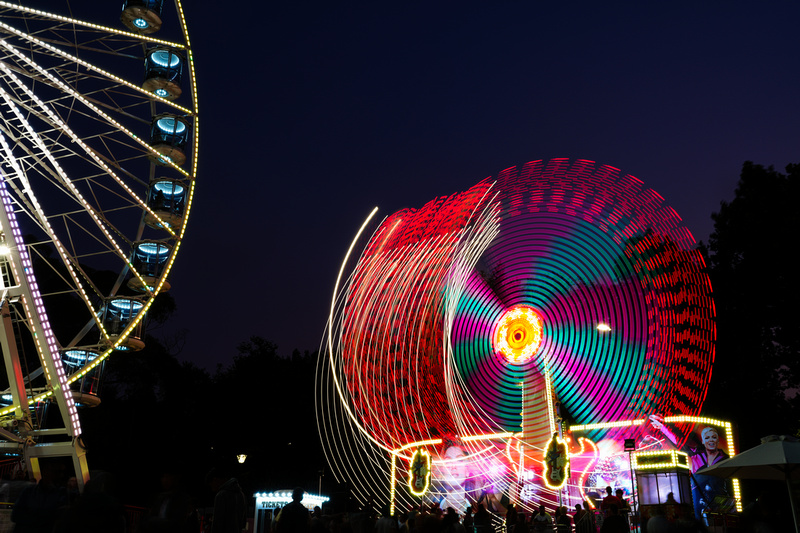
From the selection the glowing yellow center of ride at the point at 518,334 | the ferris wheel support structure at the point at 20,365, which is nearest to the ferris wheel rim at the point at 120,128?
the ferris wheel support structure at the point at 20,365

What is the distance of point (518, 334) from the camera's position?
75.4 feet

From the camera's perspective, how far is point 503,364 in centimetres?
2284

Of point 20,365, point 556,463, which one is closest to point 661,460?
point 556,463

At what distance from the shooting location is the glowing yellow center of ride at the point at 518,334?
22641 millimetres

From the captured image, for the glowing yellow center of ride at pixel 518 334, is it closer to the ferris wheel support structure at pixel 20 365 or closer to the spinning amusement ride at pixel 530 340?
the spinning amusement ride at pixel 530 340

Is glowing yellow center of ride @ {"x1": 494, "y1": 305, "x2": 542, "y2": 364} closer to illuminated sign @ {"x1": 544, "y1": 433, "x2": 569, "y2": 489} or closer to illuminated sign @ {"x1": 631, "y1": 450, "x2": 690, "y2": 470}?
illuminated sign @ {"x1": 544, "y1": 433, "x2": 569, "y2": 489}


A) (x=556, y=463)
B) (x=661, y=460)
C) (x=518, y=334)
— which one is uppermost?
(x=518, y=334)

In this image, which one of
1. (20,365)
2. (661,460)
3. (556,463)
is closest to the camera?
(20,365)

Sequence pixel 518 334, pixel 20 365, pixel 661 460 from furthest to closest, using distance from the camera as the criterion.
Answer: pixel 518 334 → pixel 661 460 → pixel 20 365

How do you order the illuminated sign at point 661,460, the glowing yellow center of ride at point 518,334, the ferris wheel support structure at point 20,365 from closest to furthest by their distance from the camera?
the ferris wheel support structure at point 20,365
the illuminated sign at point 661,460
the glowing yellow center of ride at point 518,334

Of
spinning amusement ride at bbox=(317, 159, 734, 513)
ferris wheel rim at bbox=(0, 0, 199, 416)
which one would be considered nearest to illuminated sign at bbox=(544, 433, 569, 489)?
spinning amusement ride at bbox=(317, 159, 734, 513)

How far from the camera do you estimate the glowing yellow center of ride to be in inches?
891

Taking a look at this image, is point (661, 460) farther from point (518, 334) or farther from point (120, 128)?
point (120, 128)

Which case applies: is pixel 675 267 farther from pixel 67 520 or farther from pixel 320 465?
pixel 320 465
